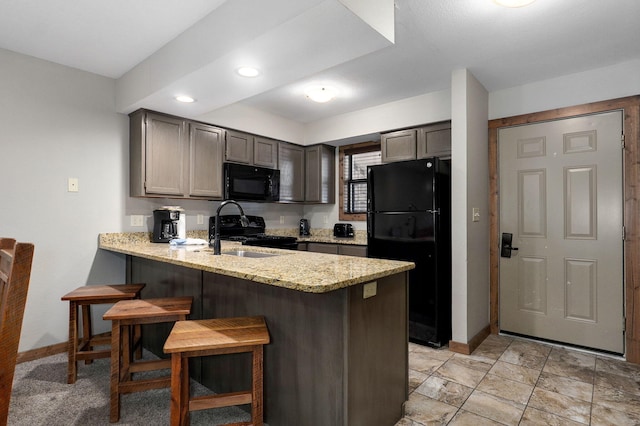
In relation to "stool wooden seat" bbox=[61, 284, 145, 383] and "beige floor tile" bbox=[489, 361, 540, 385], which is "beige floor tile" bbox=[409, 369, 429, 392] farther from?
"stool wooden seat" bbox=[61, 284, 145, 383]

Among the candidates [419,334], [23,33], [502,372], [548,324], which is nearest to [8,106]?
[23,33]

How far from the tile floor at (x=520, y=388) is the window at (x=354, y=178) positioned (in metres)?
2.15

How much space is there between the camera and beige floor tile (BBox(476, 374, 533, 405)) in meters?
2.14

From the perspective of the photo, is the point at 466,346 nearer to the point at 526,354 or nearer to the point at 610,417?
the point at 526,354

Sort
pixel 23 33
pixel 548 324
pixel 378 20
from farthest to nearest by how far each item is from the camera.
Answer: pixel 548 324, pixel 23 33, pixel 378 20

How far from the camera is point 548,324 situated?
10.3ft

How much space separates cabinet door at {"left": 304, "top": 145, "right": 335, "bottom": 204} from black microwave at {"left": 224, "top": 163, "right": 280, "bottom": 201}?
0.58 m

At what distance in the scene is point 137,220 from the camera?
328cm

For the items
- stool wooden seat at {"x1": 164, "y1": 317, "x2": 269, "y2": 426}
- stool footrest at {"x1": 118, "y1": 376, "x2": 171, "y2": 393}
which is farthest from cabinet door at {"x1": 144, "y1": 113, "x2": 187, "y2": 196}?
stool wooden seat at {"x1": 164, "y1": 317, "x2": 269, "y2": 426}

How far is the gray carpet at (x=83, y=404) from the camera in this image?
1871 mm

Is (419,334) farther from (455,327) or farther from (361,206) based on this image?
(361,206)

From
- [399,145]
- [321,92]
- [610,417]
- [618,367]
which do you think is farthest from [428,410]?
[321,92]

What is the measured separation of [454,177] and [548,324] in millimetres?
1680

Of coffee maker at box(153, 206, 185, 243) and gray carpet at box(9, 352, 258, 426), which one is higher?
coffee maker at box(153, 206, 185, 243)
